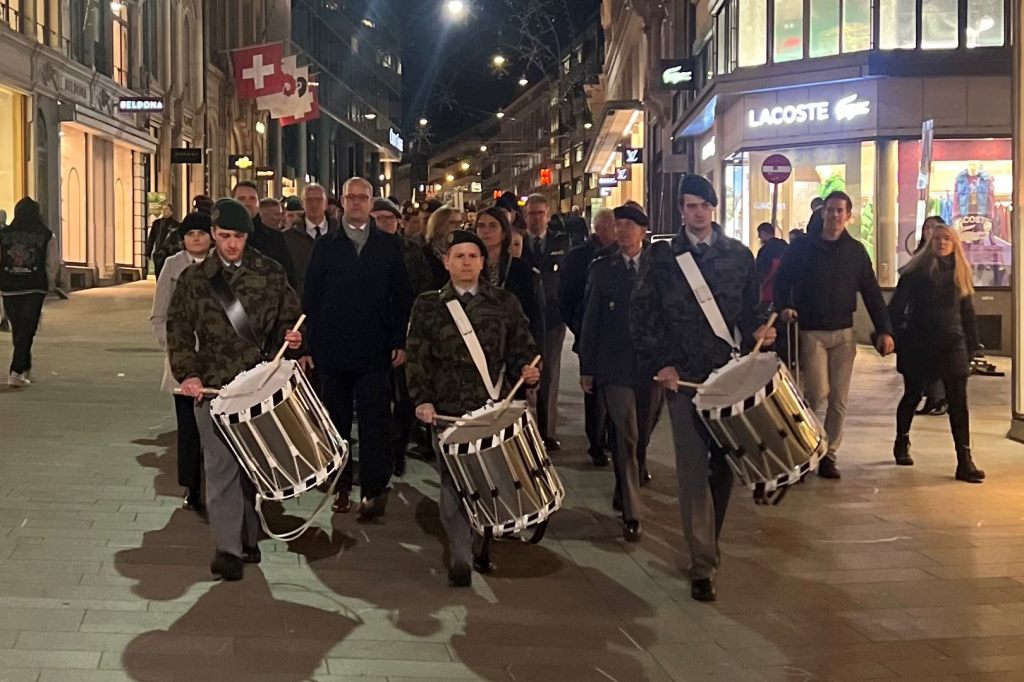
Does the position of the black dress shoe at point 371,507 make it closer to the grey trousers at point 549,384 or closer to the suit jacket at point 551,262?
the grey trousers at point 549,384

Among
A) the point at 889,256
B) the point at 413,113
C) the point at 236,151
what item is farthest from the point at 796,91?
the point at 413,113

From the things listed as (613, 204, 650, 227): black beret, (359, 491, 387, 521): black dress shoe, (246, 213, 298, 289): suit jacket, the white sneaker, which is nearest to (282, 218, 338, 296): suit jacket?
(246, 213, 298, 289): suit jacket

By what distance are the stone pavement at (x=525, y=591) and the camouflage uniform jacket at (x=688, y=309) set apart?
44.6 inches

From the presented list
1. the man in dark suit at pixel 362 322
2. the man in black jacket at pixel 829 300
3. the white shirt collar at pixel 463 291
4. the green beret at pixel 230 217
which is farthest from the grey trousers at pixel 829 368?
the green beret at pixel 230 217

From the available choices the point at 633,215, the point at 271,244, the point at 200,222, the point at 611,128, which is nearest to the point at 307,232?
the point at 271,244

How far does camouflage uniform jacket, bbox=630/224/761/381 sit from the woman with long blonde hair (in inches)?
133

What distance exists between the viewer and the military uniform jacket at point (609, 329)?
6934 mm

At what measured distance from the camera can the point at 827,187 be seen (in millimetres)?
21234

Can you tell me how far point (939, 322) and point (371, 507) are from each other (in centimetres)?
434

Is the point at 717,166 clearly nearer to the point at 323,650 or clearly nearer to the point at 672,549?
the point at 672,549

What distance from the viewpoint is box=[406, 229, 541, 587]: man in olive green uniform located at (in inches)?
233

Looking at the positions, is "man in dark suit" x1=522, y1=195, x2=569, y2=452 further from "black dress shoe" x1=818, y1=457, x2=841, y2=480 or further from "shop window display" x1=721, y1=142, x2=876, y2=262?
"shop window display" x1=721, y1=142, x2=876, y2=262

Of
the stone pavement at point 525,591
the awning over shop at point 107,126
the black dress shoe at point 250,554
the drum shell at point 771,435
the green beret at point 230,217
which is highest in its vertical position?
the awning over shop at point 107,126

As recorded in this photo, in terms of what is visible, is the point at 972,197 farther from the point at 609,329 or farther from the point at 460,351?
the point at 460,351
